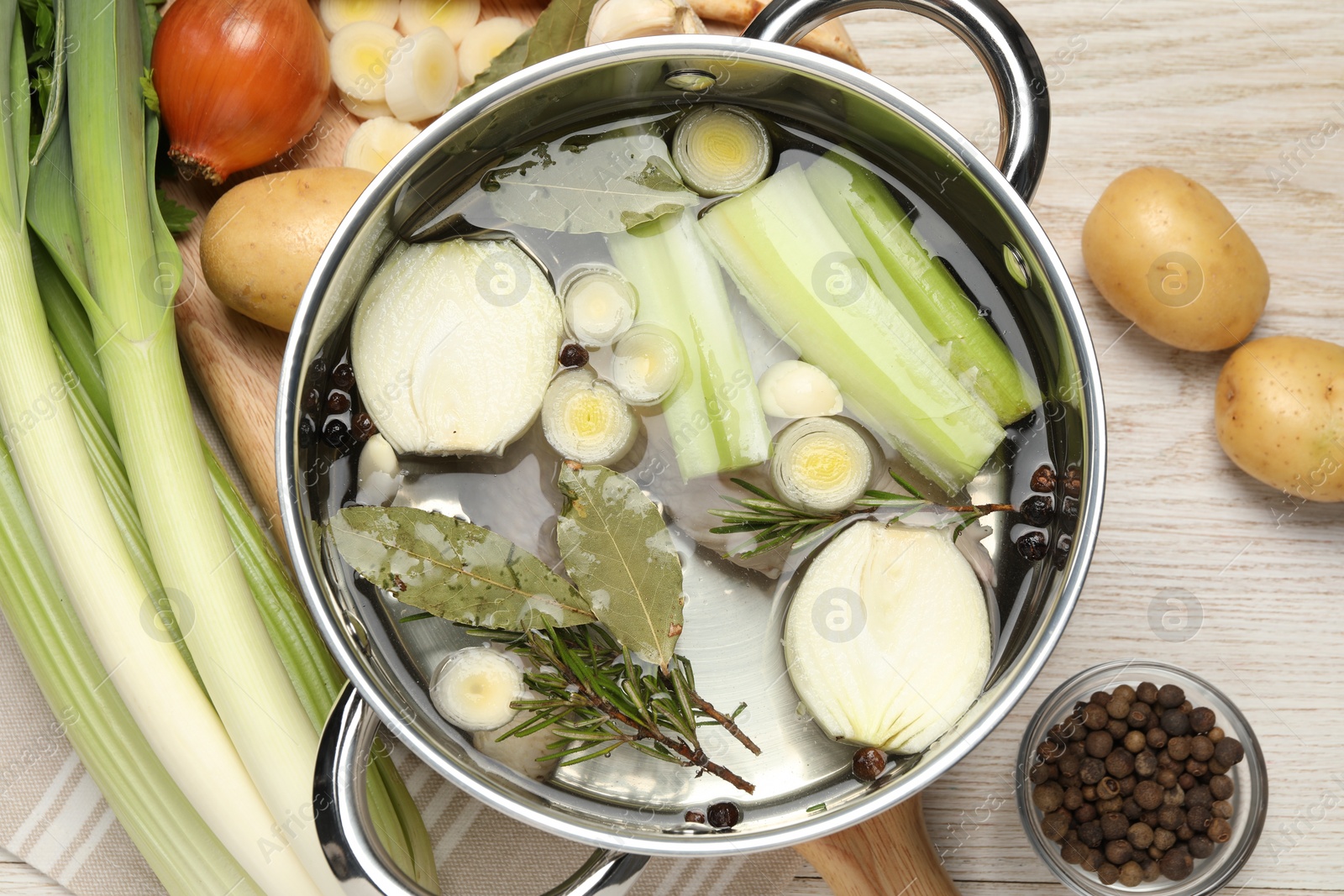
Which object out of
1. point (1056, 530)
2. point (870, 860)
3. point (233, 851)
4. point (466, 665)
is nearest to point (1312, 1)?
point (1056, 530)

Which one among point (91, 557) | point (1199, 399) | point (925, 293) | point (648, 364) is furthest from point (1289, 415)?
point (91, 557)

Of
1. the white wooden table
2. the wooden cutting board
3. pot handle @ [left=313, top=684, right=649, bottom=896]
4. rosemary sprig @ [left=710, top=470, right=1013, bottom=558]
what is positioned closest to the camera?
pot handle @ [left=313, top=684, right=649, bottom=896]

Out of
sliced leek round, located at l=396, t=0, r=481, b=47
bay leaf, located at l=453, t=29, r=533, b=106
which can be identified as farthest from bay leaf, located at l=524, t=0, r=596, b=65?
sliced leek round, located at l=396, t=0, r=481, b=47

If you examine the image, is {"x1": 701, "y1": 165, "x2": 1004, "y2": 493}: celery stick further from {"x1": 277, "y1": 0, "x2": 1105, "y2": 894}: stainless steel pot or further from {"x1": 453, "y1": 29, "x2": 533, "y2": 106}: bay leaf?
{"x1": 453, "y1": 29, "x2": 533, "y2": 106}: bay leaf

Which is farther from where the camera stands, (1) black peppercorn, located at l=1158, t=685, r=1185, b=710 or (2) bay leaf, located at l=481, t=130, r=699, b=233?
(1) black peppercorn, located at l=1158, t=685, r=1185, b=710

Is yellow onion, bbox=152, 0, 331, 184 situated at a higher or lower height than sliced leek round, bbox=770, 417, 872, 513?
higher

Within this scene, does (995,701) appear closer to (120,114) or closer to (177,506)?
(177,506)

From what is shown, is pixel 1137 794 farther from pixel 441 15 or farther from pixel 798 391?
pixel 441 15

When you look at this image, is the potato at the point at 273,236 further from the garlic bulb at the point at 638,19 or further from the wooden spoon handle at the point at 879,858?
the wooden spoon handle at the point at 879,858

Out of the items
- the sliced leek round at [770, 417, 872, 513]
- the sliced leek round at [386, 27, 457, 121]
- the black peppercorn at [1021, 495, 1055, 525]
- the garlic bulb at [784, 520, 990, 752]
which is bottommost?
the garlic bulb at [784, 520, 990, 752]
